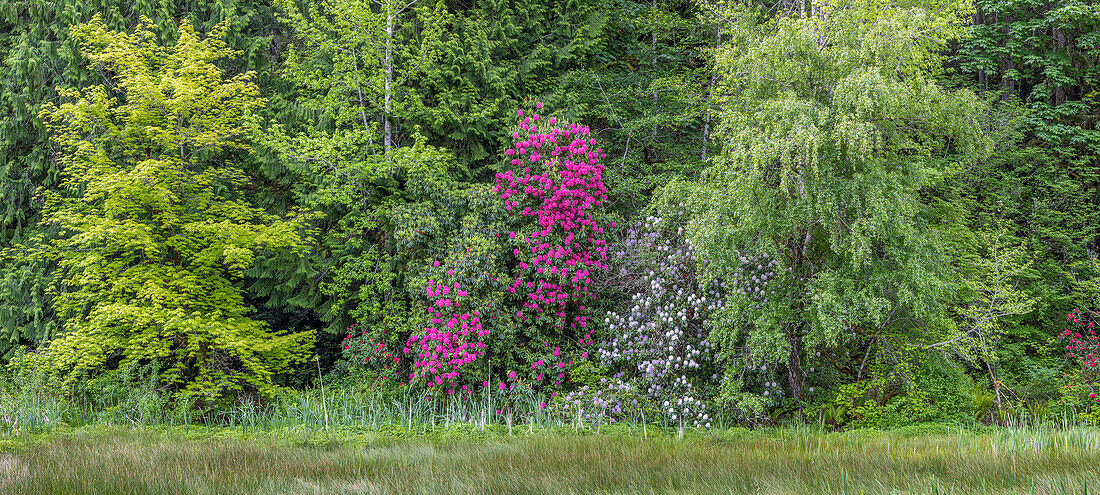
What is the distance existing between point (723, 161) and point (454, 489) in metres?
4.51

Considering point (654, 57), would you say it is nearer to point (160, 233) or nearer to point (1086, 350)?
point (1086, 350)

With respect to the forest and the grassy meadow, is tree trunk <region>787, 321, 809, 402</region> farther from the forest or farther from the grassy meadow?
the grassy meadow

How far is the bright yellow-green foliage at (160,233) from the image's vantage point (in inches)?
322

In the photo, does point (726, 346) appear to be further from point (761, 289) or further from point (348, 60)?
point (348, 60)

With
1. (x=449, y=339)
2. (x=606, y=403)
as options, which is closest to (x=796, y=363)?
(x=606, y=403)

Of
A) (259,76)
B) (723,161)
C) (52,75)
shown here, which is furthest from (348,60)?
(723,161)

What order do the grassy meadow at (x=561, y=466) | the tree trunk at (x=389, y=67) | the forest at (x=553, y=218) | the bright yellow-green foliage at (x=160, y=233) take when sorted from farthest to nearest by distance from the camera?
the tree trunk at (x=389, y=67), the bright yellow-green foliage at (x=160, y=233), the forest at (x=553, y=218), the grassy meadow at (x=561, y=466)

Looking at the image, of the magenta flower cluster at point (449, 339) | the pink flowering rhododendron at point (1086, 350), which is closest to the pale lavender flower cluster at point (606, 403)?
the magenta flower cluster at point (449, 339)

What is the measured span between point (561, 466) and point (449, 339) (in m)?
4.32

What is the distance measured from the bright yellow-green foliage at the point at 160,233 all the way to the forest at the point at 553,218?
7 centimetres

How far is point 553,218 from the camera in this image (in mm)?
8555

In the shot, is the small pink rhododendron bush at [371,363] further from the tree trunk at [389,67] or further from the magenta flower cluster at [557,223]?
the tree trunk at [389,67]

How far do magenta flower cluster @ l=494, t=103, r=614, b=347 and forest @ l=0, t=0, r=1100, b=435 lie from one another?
0.05 m

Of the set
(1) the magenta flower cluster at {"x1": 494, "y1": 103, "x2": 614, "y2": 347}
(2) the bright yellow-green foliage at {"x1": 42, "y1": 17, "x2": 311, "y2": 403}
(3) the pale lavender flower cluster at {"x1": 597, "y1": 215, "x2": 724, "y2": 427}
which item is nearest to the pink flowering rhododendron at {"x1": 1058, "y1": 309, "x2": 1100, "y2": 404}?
(3) the pale lavender flower cluster at {"x1": 597, "y1": 215, "x2": 724, "y2": 427}
